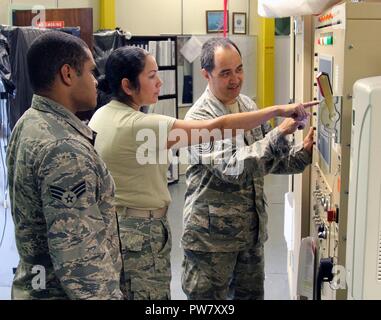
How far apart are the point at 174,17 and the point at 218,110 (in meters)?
4.49

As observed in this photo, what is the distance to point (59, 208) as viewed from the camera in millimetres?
1338

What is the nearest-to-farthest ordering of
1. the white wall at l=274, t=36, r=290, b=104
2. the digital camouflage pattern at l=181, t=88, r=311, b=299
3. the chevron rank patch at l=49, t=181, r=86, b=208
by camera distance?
the chevron rank patch at l=49, t=181, r=86, b=208, the digital camouflage pattern at l=181, t=88, r=311, b=299, the white wall at l=274, t=36, r=290, b=104

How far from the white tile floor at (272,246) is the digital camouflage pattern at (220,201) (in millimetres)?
1104

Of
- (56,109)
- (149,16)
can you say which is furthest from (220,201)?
(149,16)

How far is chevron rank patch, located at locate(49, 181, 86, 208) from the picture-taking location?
4.38 ft

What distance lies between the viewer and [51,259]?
4.62ft

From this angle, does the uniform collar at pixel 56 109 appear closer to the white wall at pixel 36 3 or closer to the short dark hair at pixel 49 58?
the short dark hair at pixel 49 58

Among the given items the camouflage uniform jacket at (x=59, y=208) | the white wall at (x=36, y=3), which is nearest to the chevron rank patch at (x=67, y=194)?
the camouflage uniform jacket at (x=59, y=208)

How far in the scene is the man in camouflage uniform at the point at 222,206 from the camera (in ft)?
7.06

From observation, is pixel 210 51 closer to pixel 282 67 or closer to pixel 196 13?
pixel 196 13

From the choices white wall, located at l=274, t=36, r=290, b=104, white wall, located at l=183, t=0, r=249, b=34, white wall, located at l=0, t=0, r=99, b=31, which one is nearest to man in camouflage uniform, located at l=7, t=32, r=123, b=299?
white wall, located at l=0, t=0, r=99, b=31

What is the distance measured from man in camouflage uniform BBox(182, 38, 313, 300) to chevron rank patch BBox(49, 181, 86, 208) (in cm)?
80

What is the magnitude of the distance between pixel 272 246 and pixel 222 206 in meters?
2.11

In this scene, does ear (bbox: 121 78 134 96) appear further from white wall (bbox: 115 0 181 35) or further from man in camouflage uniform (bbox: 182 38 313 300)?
white wall (bbox: 115 0 181 35)
